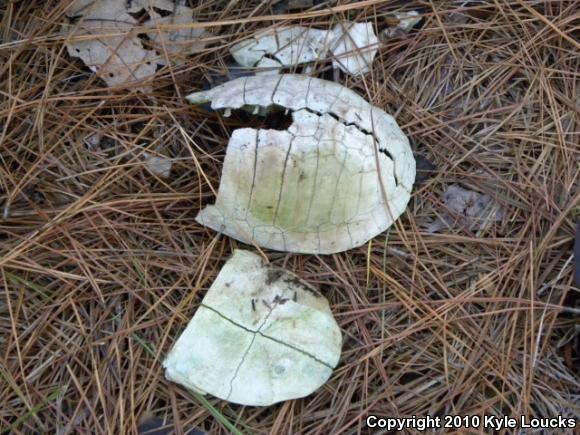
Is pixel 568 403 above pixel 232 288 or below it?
below

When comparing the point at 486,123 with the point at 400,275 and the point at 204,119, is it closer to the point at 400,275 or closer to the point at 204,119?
the point at 400,275

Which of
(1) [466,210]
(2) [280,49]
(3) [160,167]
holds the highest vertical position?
(2) [280,49]

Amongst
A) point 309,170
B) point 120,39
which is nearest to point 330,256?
point 309,170

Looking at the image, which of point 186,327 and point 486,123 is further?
point 486,123

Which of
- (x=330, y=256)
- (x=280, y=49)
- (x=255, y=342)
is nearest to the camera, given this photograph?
(x=255, y=342)

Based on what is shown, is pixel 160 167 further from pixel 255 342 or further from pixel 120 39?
pixel 255 342

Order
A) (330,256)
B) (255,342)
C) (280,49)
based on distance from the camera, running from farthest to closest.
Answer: (280,49), (330,256), (255,342)

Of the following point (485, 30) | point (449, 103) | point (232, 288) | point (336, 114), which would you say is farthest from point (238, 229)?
point (485, 30)

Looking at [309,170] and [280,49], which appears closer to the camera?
[309,170]
